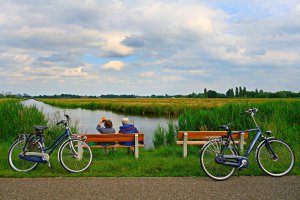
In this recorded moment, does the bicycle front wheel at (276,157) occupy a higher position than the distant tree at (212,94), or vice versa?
the distant tree at (212,94)

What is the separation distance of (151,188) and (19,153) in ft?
10.3

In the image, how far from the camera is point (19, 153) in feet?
19.4

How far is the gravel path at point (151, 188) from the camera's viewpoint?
4.30 m

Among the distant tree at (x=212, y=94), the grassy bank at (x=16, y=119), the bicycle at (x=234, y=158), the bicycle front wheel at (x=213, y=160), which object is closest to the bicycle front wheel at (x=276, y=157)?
the bicycle at (x=234, y=158)

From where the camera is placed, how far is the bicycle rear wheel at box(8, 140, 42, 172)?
572cm

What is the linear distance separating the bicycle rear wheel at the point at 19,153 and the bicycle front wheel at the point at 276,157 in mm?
4615

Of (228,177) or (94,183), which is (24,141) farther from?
(228,177)

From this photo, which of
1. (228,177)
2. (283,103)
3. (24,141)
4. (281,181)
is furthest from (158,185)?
(283,103)

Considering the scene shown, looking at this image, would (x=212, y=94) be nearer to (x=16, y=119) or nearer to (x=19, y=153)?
(x=16, y=119)

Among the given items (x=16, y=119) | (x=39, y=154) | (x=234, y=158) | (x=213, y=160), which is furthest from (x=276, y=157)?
(x=16, y=119)

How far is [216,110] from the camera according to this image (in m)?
12.2

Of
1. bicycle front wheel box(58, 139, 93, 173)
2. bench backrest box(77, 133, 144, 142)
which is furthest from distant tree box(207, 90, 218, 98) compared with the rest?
bicycle front wheel box(58, 139, 93, 173)

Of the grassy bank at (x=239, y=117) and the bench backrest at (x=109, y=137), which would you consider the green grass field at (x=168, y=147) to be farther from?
the bench backrest at (x=109, y=137)

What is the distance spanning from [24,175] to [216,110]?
8.82 metres
